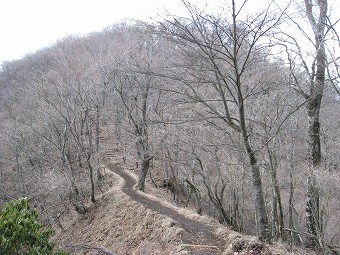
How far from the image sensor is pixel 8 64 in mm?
72812

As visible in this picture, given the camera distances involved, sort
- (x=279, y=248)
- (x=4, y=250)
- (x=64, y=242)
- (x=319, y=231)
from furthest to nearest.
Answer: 1. (x=64, y=242)
2. (x=319, y=231)
3. (x=279, y=248)
4. (x=4, y=250)

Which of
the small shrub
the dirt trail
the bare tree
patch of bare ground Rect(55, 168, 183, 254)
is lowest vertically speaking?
patch of bare ground Rect(55, 168, 183, 254)

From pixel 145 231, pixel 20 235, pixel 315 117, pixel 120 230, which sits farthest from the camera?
pixel 120 230

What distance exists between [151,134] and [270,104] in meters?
8.50

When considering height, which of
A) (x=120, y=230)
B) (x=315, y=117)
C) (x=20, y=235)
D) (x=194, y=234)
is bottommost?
(x=120, y=230)

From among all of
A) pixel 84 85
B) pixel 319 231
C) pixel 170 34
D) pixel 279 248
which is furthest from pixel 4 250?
pixel 84 85

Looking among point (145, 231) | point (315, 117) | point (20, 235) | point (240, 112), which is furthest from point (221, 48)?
point (145, 231)

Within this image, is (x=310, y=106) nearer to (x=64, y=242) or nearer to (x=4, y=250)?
(x=4, y=250)

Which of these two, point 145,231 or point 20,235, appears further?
point 145,231

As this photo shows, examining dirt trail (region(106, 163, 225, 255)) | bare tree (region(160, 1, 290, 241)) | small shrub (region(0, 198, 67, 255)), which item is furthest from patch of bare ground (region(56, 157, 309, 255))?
small shrub (region(0, 198, 67, 255))

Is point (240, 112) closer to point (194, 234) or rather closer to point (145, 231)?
point (194, 234)

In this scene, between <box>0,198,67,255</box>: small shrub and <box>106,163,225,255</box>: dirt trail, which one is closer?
<box>0,198,67,255</box>: small shrub

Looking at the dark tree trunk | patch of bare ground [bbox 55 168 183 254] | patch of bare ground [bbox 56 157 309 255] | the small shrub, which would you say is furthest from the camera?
patch of bare ground [bbox 55 168 183 254]

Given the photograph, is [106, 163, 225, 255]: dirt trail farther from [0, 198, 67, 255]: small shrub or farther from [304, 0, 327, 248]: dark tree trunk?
[0, 198, 67, 255]: small shrub
